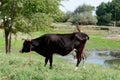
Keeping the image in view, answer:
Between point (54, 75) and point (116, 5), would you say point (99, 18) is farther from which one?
point (54, 75)

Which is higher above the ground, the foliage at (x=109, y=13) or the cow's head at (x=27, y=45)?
the cow's head at (x=27, y=45)

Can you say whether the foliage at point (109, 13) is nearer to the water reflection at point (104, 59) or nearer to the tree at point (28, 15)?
the water reflection at point (104, 59)

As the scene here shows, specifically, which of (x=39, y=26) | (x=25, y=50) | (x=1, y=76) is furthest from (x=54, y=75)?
(x=39, y=26)

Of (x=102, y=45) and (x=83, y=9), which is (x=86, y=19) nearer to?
(x=83, y=9)

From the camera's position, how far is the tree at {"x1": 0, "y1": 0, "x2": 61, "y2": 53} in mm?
26891

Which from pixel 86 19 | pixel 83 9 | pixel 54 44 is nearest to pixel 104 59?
pixel 54 44

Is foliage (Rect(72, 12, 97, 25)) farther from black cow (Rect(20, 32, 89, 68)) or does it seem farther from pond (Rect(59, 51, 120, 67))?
black cow (Rect(20, 32, 89, 68))

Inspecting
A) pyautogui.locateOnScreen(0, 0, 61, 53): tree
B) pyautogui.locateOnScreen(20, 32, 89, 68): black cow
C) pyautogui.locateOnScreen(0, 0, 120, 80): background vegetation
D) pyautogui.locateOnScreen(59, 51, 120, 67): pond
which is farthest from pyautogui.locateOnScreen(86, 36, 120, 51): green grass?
pyautogui.locateOnScreen(20, 32, 89, 68): black cow

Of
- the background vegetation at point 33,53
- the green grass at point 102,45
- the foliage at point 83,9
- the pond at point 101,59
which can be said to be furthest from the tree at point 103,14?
the pond at point 101,59

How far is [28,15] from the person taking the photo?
27469 millimetres

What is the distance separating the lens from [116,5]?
108000 millimetres

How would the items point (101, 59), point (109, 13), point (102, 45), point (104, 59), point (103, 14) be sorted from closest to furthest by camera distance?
point (104, 59) < point (101, 59) < point (102, 45) < point (109, 13) < point (103, 14)

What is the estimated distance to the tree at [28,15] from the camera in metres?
26.9

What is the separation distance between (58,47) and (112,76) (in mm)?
2203
